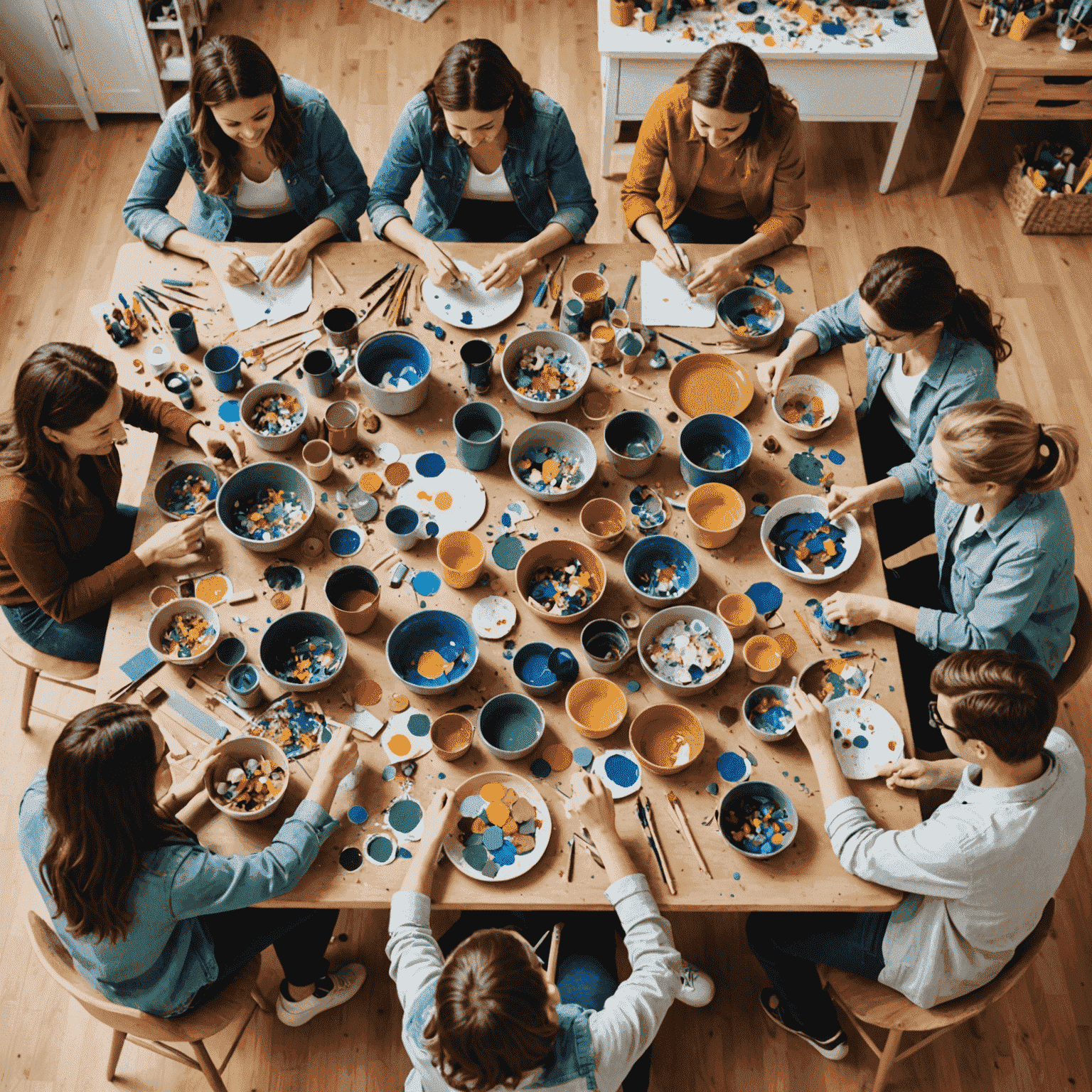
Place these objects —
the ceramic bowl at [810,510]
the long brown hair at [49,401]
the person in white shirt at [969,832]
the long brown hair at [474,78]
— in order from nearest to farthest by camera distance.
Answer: the person in white shirt at [969,832]
the long brown hair at [49,401]
the ceramic bowl at [810,510]
the long brown hair at [474,78]

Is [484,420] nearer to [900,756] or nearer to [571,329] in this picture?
[571,329]

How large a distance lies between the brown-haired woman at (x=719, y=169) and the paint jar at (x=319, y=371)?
99cm

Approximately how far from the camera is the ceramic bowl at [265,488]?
Result: 7.57 feet

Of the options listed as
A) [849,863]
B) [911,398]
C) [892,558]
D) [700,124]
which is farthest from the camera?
[892,558]

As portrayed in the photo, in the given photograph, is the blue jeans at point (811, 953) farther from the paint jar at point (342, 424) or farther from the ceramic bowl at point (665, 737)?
the paint jar at point (342, 424)

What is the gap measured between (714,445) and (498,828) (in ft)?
3.71

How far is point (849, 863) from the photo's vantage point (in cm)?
192

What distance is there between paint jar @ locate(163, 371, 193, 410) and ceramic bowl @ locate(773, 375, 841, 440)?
1.52 meters

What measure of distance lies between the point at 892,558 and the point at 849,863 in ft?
5.56

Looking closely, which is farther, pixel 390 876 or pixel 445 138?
pixel 445 138

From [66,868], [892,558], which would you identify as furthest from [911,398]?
[66,868]

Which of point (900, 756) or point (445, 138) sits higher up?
point (445, 138)

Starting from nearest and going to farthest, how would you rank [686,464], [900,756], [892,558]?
[900,756] < [686,464] < [892,558]

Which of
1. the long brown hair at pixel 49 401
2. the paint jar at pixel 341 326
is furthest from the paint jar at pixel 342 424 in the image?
the long brown hair at pixel 49 401
